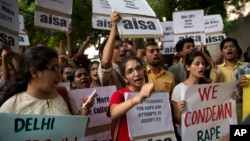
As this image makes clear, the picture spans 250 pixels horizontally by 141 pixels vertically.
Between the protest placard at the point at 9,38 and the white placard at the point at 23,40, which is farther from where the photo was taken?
the white placard at the point at 23,40

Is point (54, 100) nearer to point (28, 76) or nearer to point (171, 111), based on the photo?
point (28, 76)

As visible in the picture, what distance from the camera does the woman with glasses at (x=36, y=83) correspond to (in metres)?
3.23

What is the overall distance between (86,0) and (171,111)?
964cm

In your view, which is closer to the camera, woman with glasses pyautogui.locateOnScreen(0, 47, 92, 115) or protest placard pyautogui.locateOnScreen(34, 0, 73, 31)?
woman with glasses pyautogui.locateOnScreen(0, 47, 92, 115)

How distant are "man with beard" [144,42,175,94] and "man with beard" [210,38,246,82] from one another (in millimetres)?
807

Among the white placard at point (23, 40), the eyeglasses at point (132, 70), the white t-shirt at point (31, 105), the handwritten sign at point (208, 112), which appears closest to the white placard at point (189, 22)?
the white placard at point (23, 40)

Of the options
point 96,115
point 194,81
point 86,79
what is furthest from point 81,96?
point 194,81

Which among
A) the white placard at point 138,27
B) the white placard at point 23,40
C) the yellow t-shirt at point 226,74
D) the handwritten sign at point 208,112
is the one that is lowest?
the handwritten sign at point 208,112

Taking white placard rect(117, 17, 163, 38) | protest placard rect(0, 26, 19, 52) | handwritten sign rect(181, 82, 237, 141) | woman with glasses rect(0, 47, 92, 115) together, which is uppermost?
white placard rect(117, 17, 163, 38)

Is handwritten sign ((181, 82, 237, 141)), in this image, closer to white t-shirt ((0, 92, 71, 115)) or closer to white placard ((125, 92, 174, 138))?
white placard ((125, 92, 174, 138))

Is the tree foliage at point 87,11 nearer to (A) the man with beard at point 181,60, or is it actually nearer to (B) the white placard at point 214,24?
(B) the white placard at point 214,24

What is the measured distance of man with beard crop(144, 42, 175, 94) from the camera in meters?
5.16

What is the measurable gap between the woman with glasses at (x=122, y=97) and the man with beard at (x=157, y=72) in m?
1.15

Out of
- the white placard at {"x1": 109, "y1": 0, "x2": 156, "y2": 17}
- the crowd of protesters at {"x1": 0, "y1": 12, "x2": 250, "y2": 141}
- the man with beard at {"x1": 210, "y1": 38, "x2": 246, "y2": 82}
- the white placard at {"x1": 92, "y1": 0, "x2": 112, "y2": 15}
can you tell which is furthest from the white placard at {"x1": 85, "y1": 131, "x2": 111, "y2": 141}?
the white placard at {"x1": 92, "y1": 0, "x2": 112, "y2": 15}
